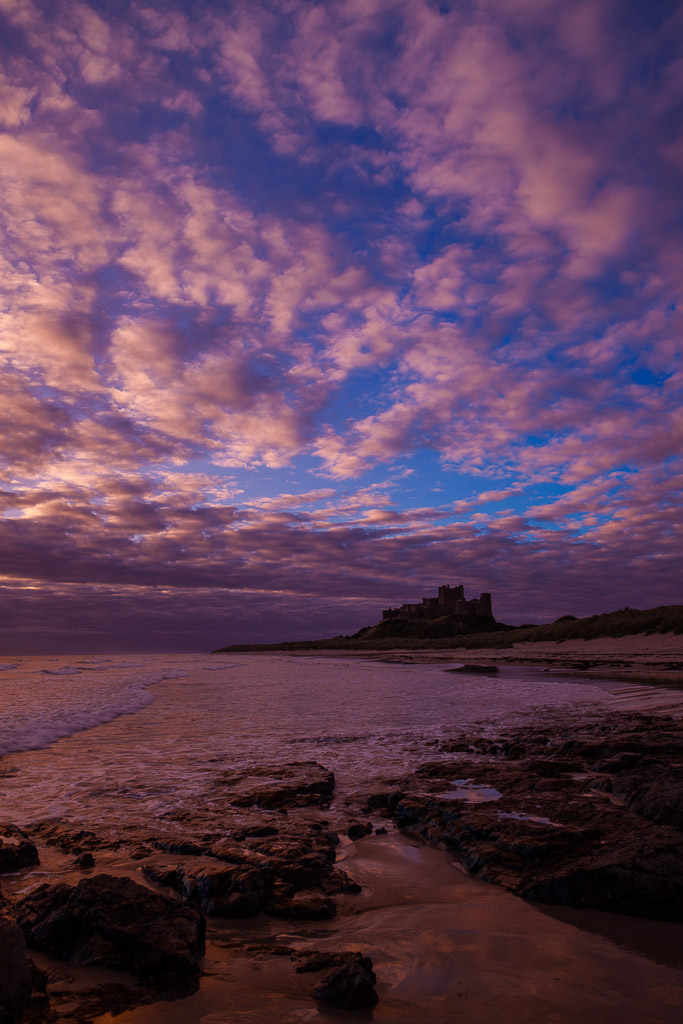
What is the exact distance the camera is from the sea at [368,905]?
310 cm

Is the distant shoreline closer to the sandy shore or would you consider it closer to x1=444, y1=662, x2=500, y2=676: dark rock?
the sandy shore

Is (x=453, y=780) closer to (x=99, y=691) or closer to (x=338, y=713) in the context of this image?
(x=338, y=713)

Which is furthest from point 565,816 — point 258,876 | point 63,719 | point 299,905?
point 63,719

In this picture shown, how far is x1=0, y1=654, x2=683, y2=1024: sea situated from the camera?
122 inches

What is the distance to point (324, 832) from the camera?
6027 mm

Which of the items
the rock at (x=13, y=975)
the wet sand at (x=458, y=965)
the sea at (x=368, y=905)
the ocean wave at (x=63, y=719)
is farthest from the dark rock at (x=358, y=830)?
the ocean wave at (x=63, y=719)

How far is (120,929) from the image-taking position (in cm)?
353

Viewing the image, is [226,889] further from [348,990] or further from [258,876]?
[348,990]

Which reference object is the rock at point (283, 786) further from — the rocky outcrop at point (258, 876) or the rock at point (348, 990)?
the rock at point (348, 990)

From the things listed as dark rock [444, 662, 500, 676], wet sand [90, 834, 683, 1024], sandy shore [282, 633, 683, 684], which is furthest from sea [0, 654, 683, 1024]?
dark rock [444, 662, 500, 676]

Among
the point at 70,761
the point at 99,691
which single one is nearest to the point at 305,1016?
the point at 70,761

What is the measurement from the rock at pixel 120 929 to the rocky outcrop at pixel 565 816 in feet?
8.92

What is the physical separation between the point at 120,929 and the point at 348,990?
152cm

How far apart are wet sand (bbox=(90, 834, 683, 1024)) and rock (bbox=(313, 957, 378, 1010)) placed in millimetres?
55
